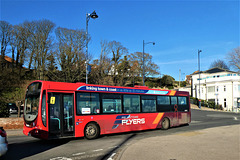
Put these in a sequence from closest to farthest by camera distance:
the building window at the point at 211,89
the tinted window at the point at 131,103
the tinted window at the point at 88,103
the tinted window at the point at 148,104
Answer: the tinted window at the point at 88,103, the tinted window at the point at 131,103, the tinted window at the point at 148,104, the building window at the point at 211,89

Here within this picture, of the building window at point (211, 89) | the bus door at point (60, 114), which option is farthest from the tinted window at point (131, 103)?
the building window at point (211, 89)

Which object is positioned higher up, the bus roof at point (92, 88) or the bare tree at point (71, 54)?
the bare tree at point (71, 54)

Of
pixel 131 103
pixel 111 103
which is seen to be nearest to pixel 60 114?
pixel 111 103

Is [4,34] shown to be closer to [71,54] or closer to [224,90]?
[71,54]

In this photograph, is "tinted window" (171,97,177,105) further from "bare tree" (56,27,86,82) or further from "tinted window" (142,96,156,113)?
"bare tree" (56,27,86,82)

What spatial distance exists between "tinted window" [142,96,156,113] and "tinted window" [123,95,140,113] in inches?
21.7

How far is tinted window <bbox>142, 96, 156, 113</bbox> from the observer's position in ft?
48.7

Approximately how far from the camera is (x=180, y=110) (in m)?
17.8

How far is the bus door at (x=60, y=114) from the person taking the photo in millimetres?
10398

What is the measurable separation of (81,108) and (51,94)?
5.72ft

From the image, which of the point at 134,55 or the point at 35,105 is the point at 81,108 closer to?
the point at 35,105

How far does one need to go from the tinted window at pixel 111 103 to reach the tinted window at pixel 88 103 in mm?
490

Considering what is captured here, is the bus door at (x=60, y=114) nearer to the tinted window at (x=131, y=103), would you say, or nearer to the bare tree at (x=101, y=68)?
the tinted window at (x=131, y=103)

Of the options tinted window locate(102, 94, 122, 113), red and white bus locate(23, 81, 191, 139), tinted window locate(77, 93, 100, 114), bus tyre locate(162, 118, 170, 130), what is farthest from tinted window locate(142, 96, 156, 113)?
tinted window locate(77, 93, 100, 114)
